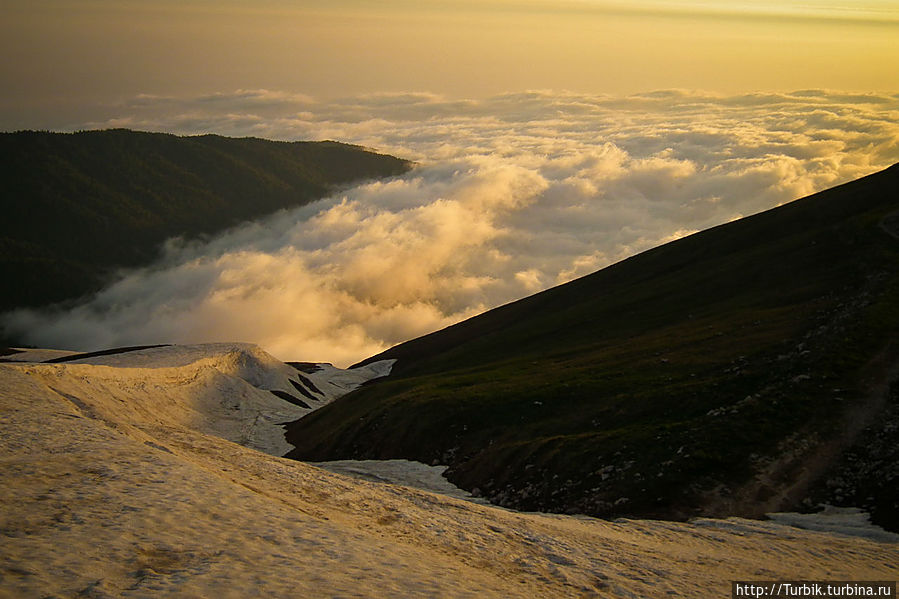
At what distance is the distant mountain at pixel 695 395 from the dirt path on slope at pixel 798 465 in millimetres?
110

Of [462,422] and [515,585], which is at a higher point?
[462,422]

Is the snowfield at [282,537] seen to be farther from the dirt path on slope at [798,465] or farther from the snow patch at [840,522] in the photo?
the dirt path on slope at [798,465]

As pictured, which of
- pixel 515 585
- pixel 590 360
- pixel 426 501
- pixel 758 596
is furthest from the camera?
pixel 590 360

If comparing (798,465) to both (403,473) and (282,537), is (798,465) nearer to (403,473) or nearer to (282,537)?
(403,473)

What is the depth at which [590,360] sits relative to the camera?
76125 mm

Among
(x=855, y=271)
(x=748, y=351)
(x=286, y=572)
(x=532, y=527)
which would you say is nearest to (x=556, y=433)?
(x=748, y=351)

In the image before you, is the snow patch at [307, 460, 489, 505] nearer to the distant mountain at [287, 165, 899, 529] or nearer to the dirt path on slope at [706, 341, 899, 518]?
the distant mountain at [287, 165, 899, 529]

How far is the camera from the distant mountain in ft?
140

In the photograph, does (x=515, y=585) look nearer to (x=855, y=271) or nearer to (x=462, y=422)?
(x=462, y=422)

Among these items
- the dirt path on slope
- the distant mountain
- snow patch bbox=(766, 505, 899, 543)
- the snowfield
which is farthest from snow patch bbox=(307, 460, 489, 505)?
snow patch bbox=(766, 505, 899, 543)

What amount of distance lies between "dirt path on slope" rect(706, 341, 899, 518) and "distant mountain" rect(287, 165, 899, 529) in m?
0.11

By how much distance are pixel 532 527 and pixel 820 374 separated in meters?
29.9

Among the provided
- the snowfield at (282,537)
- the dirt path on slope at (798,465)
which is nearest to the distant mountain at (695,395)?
the dirt path on slope at (798,465)

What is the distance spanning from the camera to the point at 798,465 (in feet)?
140
